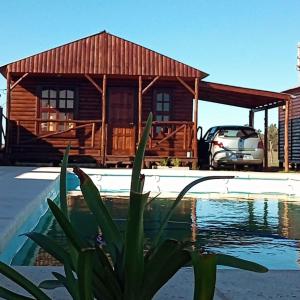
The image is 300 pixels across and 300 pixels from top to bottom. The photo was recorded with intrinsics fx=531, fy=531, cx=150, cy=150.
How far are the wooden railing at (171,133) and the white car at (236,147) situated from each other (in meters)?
0.82

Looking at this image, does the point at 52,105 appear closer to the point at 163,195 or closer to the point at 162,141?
the point at 162,141

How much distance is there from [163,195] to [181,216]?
149 inches

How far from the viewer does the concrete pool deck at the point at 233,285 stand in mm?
2975

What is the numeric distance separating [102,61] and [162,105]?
2.82 metres

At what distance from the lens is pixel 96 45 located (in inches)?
674

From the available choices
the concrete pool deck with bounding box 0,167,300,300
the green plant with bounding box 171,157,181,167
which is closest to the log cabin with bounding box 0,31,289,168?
the green plant with bounding box 171,157,181,167

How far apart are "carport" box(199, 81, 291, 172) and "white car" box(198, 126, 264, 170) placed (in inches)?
44.0

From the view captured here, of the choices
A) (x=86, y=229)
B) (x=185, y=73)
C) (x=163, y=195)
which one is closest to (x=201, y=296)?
(x=86, y=229)

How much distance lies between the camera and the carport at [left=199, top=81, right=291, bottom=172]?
57.5 ft

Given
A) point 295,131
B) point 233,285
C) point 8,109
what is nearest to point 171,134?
point 8,109

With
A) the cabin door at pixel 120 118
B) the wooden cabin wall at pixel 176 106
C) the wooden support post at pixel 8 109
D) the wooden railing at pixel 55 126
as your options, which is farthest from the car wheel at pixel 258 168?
the wooden support post at pixel 8 109

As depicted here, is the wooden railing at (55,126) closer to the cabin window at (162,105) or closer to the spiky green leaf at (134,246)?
the cabin window at (162,105)

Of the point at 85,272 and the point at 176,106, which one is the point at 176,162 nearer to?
the point at 176,106

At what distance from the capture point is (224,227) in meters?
7.12
